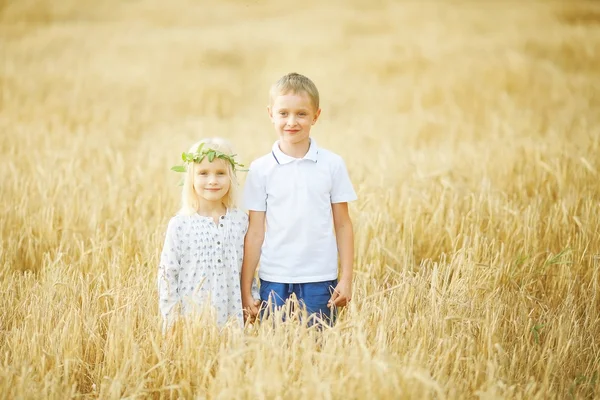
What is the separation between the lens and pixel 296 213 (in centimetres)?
309

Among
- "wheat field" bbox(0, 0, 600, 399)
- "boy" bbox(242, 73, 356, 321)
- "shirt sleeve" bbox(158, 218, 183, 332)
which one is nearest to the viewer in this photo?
"wheat field" bbox(0, 0, 600, 399)

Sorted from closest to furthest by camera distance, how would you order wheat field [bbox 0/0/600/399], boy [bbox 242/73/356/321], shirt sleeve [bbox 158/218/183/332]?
1. wheat field [bbox 0/0/600/399]
2. shirt sleeve [bbox 158/218/183/332]
3. boy [bbox 242/73/356/321]

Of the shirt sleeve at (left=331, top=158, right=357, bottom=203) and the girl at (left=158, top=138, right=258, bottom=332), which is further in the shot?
the shirt sleeve at (left=331, top=158, right=357, bottom=203)

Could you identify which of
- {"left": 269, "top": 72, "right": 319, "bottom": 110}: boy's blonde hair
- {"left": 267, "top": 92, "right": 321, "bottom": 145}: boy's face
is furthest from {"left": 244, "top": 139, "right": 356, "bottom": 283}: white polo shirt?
{"left": 269, "top": 72, "right": 319, "bottom": 110}: boy's blonde hair

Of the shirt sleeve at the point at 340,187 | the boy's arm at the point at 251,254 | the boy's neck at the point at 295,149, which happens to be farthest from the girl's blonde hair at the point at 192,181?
the shirt sleeve at the point at 340,187

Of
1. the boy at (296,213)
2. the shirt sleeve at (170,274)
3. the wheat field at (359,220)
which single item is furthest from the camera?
the boy at (296,213)

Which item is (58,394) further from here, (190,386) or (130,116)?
(130,116)

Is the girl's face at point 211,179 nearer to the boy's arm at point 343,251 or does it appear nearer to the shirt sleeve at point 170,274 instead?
the shirt sleeve at point 170,274

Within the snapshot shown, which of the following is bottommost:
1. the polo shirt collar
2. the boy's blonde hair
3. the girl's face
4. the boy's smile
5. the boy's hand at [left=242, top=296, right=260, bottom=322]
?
the boy's hand at [left=242, top=296, right=260, bottom=322]

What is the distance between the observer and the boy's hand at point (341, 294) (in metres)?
3.11

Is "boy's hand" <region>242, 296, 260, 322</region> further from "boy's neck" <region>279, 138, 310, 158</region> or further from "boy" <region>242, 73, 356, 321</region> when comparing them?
"boy's neck" <region>279, 138, 310, 158</region>

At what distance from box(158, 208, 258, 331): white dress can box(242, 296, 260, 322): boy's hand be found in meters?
0.06

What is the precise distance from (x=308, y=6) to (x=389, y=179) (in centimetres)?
1620

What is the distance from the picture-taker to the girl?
301cm
